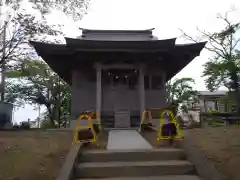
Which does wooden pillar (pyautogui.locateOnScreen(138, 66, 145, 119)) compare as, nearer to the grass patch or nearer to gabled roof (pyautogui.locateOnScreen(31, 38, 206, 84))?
gabled roof (pyautogui.locateOnScreen(31, 38, 206, 84))

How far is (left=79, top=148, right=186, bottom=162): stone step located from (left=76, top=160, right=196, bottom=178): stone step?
426 millimetres

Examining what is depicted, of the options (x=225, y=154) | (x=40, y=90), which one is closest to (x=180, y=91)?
(x=40, y=90)

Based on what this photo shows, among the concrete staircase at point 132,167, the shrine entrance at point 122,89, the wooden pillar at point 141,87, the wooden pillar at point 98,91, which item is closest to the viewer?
the concrete staircase at point 132,167

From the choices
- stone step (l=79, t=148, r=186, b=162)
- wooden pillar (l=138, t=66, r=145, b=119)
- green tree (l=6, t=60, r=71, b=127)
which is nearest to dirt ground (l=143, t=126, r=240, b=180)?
stone step (l=79, t=148, r=186, b=162)

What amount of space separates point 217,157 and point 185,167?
0.85m

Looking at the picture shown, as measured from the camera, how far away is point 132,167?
17.1 feet

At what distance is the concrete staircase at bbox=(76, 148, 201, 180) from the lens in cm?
506

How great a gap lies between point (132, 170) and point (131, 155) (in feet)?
2.14

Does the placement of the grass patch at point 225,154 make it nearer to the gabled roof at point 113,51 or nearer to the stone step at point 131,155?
the stone step at point 131,155

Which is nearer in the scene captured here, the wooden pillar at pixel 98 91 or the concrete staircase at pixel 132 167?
the concrete staircase at pixel 132 167

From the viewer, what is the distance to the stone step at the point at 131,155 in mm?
5739

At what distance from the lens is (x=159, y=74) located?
15.8m

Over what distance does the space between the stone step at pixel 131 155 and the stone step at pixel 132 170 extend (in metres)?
0.43

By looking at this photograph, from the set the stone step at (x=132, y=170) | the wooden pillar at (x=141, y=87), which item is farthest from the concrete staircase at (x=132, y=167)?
the wooden pillar at (x=141, y=87)
